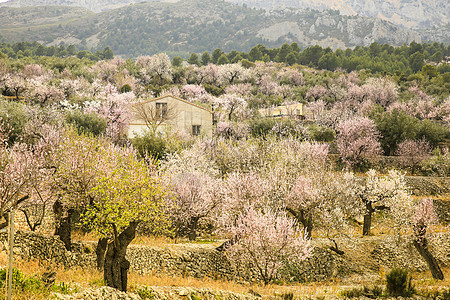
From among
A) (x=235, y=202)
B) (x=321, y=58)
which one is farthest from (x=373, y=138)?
(x=321, y=58)

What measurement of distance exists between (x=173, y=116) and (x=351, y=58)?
11676cm

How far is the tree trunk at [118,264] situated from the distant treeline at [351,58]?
451 ft

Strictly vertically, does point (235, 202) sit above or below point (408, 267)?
above

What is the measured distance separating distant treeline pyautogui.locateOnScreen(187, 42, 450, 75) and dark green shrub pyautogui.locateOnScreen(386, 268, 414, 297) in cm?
12642

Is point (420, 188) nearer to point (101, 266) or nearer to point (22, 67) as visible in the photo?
point (101, 266)

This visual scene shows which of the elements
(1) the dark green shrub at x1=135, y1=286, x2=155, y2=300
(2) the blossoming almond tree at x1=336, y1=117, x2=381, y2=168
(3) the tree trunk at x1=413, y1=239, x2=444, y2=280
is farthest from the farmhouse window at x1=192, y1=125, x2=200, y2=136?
(1) the dark green shrub at x1=135, y1=286, x2=155, y2=300

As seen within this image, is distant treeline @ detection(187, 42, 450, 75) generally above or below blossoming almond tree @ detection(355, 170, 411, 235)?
above

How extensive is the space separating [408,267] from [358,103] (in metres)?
66.0

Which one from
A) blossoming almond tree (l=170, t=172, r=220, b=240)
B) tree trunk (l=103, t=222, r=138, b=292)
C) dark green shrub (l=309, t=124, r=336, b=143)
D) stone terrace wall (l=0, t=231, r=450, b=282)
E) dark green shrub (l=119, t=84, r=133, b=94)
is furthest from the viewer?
dark green shrub (l=119, t=84, r=133, b=94)

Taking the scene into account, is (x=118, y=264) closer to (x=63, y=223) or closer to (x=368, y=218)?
(x=63, y=223)

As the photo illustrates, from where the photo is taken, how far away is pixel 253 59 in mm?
177875

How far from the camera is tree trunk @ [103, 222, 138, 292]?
18.4 metres

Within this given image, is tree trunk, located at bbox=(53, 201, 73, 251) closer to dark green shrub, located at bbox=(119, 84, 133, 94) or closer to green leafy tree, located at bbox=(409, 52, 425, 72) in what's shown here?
dark green shrub, located at bbox=(119, 84, 133, 94)

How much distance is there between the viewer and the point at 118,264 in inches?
728
